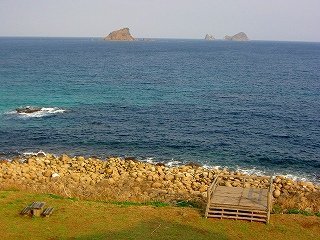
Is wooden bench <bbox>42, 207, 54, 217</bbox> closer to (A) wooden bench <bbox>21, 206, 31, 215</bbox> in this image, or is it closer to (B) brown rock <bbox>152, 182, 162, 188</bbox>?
(A) wooden bench <bbox>21, 206, 31, 215</bbox>

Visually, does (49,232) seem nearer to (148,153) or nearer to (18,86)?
(148,153)

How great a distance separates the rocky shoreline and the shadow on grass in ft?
15.1

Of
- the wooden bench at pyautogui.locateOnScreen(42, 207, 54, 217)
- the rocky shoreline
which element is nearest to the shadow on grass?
the wooden bench at pyautogui.locateOnScreen(42, 207, 54, 217)

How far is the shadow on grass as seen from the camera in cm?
1892

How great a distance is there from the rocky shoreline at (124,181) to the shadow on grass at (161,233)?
182 inches

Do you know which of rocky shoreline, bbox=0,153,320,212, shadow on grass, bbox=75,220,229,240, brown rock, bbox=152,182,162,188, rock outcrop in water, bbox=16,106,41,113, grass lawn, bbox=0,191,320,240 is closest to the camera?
shadow on grass, bbox=75,220,229,240

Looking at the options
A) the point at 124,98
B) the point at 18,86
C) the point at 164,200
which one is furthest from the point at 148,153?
the point at 18,86

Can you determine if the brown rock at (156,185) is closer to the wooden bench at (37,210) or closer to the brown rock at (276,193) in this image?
the brown rock at (276,193)

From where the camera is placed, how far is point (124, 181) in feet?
106

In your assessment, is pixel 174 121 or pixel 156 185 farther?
pixel 174 121

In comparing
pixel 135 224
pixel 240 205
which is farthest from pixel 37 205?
pixel 240 205

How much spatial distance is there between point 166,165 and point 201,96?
36.9 meters

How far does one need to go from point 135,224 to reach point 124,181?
12.0 m

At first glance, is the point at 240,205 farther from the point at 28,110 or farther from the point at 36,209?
the point at 28,110
